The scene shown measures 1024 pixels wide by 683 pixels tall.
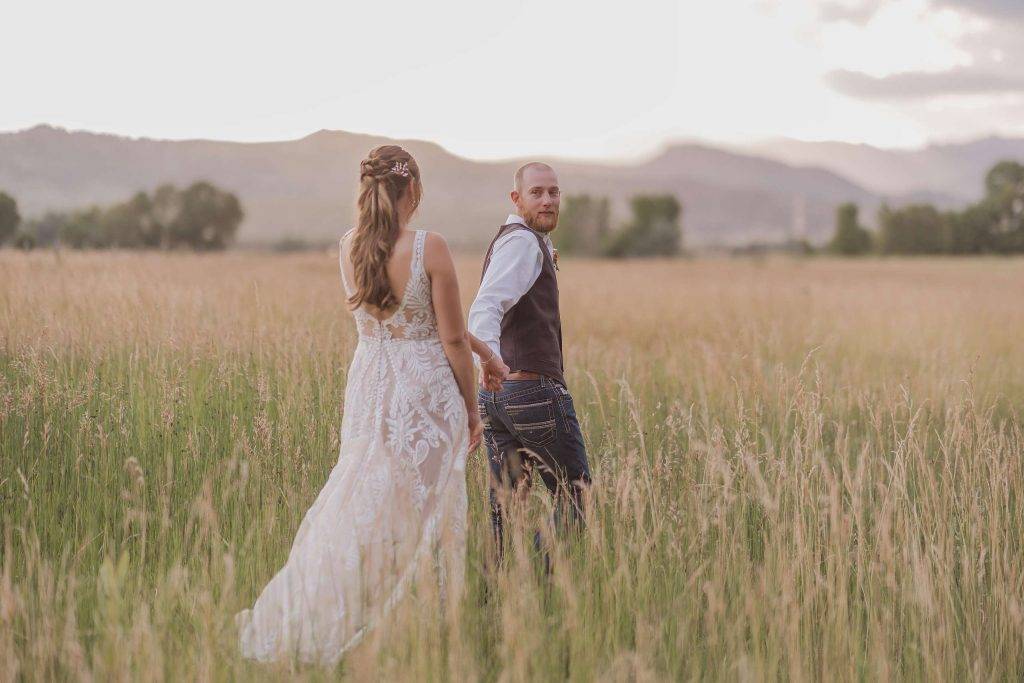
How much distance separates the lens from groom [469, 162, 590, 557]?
12.6ft

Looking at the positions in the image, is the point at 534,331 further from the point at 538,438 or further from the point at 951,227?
the point at 951,227

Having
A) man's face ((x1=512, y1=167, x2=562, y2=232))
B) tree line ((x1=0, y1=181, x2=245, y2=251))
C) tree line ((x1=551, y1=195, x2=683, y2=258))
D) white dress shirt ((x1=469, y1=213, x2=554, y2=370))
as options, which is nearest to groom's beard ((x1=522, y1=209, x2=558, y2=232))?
man's face ((x1=512, y1=167, x2=562, y2=232))

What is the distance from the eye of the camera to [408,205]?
3.48m

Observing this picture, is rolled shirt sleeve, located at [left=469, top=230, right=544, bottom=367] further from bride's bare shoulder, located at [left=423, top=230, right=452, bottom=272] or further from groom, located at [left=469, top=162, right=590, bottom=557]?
bride's bare shoulder, located at [left=423, top=230, right=452, bottom=272]

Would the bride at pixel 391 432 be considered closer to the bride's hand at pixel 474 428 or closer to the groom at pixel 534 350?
the bride's hand at pixel 474 428

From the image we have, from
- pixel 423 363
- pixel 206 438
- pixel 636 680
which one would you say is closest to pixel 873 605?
pixel 636 680

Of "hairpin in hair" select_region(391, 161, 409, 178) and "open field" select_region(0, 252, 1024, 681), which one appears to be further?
"hairpin in hair" select_region(391, 161, 409, 178)

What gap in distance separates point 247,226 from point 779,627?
173 meters

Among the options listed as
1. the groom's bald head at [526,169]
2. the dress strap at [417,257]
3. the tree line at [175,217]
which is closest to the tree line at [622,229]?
the tree line at [175,217]

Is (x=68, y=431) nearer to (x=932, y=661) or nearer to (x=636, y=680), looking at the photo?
(x=636, y=680)

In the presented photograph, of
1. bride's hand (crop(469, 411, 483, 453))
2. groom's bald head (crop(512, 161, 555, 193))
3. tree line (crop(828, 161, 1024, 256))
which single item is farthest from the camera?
tree line (crop(828, 161, 1024, 256))

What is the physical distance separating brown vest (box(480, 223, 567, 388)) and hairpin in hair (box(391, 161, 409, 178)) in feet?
2.08

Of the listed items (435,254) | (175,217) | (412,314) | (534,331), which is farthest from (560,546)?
(175,217)

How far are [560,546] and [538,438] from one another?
0.61 metres
